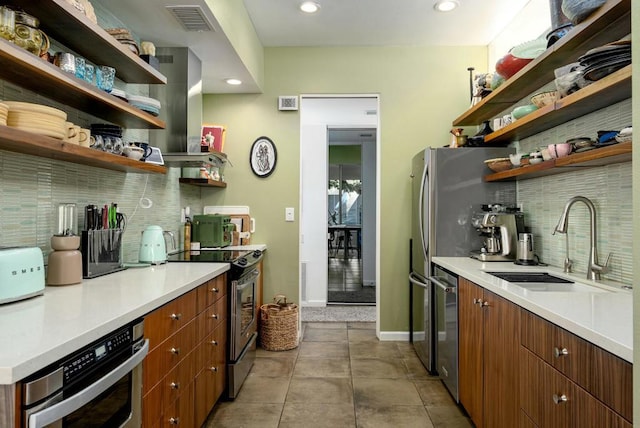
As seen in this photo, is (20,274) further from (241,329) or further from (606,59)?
(606,59)

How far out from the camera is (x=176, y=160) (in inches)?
104

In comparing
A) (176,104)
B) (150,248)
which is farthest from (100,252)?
(176,104)

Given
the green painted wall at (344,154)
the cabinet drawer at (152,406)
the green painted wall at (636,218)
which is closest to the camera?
the green painted wall at (636,218)

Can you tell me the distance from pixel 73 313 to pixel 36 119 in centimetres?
68

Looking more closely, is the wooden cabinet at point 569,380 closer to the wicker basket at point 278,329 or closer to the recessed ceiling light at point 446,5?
the wicker basket at point 278,329

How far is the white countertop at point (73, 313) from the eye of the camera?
2.81 ft

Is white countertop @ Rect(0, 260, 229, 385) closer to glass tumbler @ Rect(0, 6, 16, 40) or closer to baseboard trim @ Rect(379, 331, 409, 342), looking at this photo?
glass tumbler @ Rect(0, 6, 16, 40)

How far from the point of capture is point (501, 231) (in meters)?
2.69

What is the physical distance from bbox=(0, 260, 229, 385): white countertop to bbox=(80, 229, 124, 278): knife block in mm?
46

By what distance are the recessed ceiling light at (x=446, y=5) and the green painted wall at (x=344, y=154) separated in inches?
202

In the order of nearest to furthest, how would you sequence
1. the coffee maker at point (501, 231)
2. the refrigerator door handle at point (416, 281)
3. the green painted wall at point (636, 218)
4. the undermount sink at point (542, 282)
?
the green painted wall at point (636, 218) → the undermount sink at point (542, 282) → the coffee maker at point (501, 231) → the refrigerator door handle at point (416, 281)

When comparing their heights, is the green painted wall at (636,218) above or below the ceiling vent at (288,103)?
below

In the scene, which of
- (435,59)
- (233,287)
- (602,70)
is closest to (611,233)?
(602,70)

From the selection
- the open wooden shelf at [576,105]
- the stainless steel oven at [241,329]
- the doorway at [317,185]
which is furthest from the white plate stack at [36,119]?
the doorway at [317,185]
